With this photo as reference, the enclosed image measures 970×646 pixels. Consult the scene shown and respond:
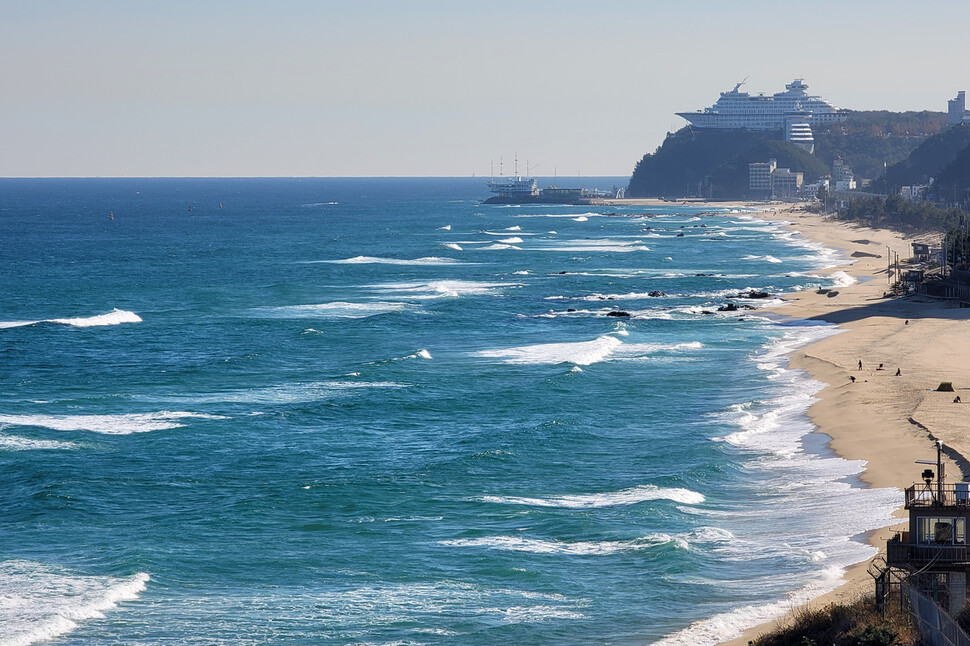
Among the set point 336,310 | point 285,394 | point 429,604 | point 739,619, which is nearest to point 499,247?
point 336,310

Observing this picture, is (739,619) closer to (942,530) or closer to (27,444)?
(942,530)

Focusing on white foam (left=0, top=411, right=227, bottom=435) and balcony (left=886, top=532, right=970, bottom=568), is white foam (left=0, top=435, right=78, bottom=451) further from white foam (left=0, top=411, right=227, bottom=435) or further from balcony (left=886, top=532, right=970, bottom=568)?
balcony (left=886, top=532, right=970, bottom=568)

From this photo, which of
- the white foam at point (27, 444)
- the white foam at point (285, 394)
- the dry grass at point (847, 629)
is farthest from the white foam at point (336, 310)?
the dry grass at point (847, 629)

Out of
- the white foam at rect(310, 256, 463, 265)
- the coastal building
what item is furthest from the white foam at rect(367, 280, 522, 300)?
the coastal building

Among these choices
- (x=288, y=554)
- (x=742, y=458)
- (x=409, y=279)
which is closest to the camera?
(x=288, y=554)

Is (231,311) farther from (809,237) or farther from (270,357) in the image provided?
(809,237)

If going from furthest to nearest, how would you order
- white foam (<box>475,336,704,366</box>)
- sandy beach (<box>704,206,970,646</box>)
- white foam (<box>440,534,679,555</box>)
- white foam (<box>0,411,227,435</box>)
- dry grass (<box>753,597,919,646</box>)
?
1. white foam (<box>475,336,704,366</box>)
2. white foam (<box>0,411,227,435</box>)
3. sandy beach (<box>704,206,970,646</box>)
4. white foam (<box>440,534,679,555</box>)
5. dry grass (<box>753,597,919,646</box>)

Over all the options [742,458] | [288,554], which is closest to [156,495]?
[288,554]

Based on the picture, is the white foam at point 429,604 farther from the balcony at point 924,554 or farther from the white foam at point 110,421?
the white foam at point 110,421
